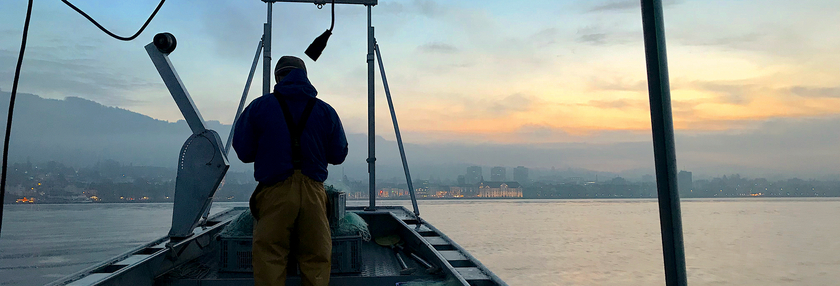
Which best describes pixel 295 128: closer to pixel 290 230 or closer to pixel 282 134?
pixel 282 134

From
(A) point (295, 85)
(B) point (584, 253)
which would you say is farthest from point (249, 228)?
(B) point (584, 253)

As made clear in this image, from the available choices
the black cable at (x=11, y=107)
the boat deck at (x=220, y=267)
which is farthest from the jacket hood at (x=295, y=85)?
the boat deck at (x=220, y=267)

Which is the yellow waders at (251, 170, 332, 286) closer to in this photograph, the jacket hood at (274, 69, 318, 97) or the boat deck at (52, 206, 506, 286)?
the jacket hood at (274, 69, 318, 97)

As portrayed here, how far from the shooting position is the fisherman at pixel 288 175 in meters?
1.80

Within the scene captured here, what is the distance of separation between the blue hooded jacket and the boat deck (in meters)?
0.74

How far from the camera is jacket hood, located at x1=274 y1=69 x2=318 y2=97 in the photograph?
1.88 m

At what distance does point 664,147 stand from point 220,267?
7.50 feet

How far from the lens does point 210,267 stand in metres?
2.69

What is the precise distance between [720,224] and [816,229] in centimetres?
946

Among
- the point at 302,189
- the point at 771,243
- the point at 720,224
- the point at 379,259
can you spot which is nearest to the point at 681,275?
the point at 302,189

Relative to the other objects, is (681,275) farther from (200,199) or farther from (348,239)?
(200,199)

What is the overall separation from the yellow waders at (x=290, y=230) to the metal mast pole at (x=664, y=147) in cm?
127

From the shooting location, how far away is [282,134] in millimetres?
1827

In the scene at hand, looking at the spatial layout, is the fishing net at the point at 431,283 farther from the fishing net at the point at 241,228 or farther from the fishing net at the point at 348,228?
the fishing net at the point at 241,228
